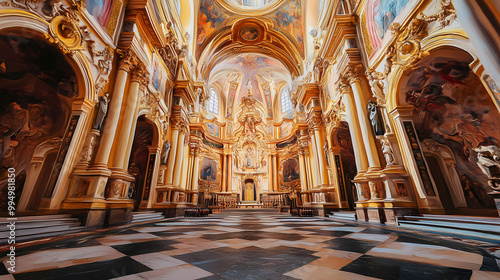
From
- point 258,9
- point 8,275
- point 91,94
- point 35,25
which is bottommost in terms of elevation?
point 8,275

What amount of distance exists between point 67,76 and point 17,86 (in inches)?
63.8

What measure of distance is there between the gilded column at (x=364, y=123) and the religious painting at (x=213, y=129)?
51.7ft

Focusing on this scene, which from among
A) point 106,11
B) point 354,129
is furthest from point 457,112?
point 106,11

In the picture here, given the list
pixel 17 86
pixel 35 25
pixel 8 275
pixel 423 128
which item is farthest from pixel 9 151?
pixel 423 128

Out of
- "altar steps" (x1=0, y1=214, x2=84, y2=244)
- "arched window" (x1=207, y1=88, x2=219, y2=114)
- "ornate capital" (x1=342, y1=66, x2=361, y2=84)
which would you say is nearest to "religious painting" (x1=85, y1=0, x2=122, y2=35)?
"altar steps" (x1=0, y1=214, x2=84, y2=244)

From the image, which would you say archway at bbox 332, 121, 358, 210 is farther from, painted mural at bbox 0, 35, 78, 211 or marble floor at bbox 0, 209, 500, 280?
painted mural at bbox 0, 35, 78, 211

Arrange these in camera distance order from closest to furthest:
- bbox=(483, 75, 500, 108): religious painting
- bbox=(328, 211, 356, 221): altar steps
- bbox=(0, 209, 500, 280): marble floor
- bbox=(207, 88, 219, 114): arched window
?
bbox=(0, 209, 500, 280): marble floor < bbox=(483, 75, 500, 108): religious painting < bbox=(328, 211, 356, 221): altar steps < bbox=(207, 88, 219, 114): arched window

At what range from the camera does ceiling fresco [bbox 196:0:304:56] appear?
1312 centimetres

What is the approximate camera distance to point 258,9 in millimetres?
14000

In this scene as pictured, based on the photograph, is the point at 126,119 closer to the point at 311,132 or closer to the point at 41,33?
the point at 41,33

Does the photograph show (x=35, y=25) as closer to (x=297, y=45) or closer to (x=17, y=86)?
(x=17, y=86)

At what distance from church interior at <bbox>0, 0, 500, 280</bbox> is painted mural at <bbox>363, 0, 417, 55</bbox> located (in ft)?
0.18

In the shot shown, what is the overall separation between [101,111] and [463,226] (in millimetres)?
7807

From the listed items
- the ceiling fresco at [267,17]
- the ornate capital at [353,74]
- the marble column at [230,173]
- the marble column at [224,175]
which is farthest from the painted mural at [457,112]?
the marble column at [224,175]
